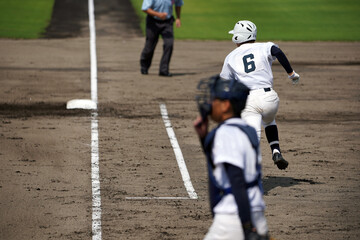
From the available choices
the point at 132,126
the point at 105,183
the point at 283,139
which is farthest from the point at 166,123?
the point at 105,183

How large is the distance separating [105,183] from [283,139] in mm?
3971

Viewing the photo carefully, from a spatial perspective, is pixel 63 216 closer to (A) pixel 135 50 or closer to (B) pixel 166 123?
(B) pixel 166 123

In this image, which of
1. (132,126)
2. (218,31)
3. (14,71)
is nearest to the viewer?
(132,126)

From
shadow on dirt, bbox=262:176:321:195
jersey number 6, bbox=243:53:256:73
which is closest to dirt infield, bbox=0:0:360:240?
shadow on dirt, bbox=262:176:321:195

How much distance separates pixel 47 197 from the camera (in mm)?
9258

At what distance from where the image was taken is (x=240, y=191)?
15.2ft

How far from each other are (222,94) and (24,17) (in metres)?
24.4

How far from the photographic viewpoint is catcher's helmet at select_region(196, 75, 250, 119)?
489 centimetres

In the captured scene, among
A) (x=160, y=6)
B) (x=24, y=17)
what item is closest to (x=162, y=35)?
(x=160, y=6)

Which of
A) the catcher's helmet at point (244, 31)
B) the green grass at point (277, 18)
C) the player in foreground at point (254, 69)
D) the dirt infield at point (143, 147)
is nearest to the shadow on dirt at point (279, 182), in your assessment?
the dirt infield at point (143, 147)

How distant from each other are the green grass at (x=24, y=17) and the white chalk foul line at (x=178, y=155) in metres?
11.0

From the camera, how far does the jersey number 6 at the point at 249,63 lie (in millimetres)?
9073

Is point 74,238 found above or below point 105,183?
above

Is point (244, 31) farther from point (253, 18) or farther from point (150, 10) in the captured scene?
point (253, 18)
